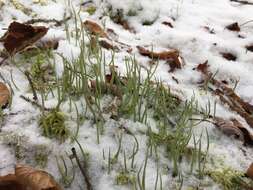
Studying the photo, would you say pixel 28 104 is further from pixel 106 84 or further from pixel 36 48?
pixel 36 48

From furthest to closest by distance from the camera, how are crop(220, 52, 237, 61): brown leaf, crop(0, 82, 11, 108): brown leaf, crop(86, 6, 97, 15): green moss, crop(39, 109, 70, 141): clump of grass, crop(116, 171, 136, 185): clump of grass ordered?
1. crop(86, 6, 97, 15): green moss
2. crop(220, 52, 237, 61): brown leaf
3. crop(0, 82, 11, 108): brown leaf
4. crop(39, 109, 70, 141): clump of grass
5. crop(116, 171, 136, 185): clump of grass

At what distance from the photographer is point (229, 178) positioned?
1.51 meters

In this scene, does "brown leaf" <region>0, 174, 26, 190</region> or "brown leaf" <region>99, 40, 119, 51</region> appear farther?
"brown leaf" <region>99, 40, 119, 51</region>

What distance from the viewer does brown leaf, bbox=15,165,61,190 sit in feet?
4.35

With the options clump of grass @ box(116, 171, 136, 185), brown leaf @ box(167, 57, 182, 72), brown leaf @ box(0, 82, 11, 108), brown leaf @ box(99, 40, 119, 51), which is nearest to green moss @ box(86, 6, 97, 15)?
brown leaf @ box(99, 40, 119, 51)

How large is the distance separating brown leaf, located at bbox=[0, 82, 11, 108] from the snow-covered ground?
3 centimetres

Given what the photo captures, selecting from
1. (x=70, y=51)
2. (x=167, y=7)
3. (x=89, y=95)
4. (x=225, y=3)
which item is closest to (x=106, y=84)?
(x=89, y=95)

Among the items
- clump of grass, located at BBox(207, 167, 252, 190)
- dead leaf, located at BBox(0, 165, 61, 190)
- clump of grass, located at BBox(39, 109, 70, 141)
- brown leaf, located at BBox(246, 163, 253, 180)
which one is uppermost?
clump of grass, located at BBox(39, 109, 70, 141)

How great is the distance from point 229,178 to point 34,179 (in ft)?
2.14

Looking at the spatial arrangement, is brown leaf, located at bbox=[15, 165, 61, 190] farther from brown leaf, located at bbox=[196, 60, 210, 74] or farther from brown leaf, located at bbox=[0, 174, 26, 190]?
brown leaf, located at bbox=[196, 60, 210, 74]

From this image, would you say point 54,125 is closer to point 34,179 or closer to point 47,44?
point 34,179

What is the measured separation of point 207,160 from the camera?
1574 mm

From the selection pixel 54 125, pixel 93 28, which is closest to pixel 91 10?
pixel 93 28

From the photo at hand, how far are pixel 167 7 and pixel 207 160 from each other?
1.44 m
